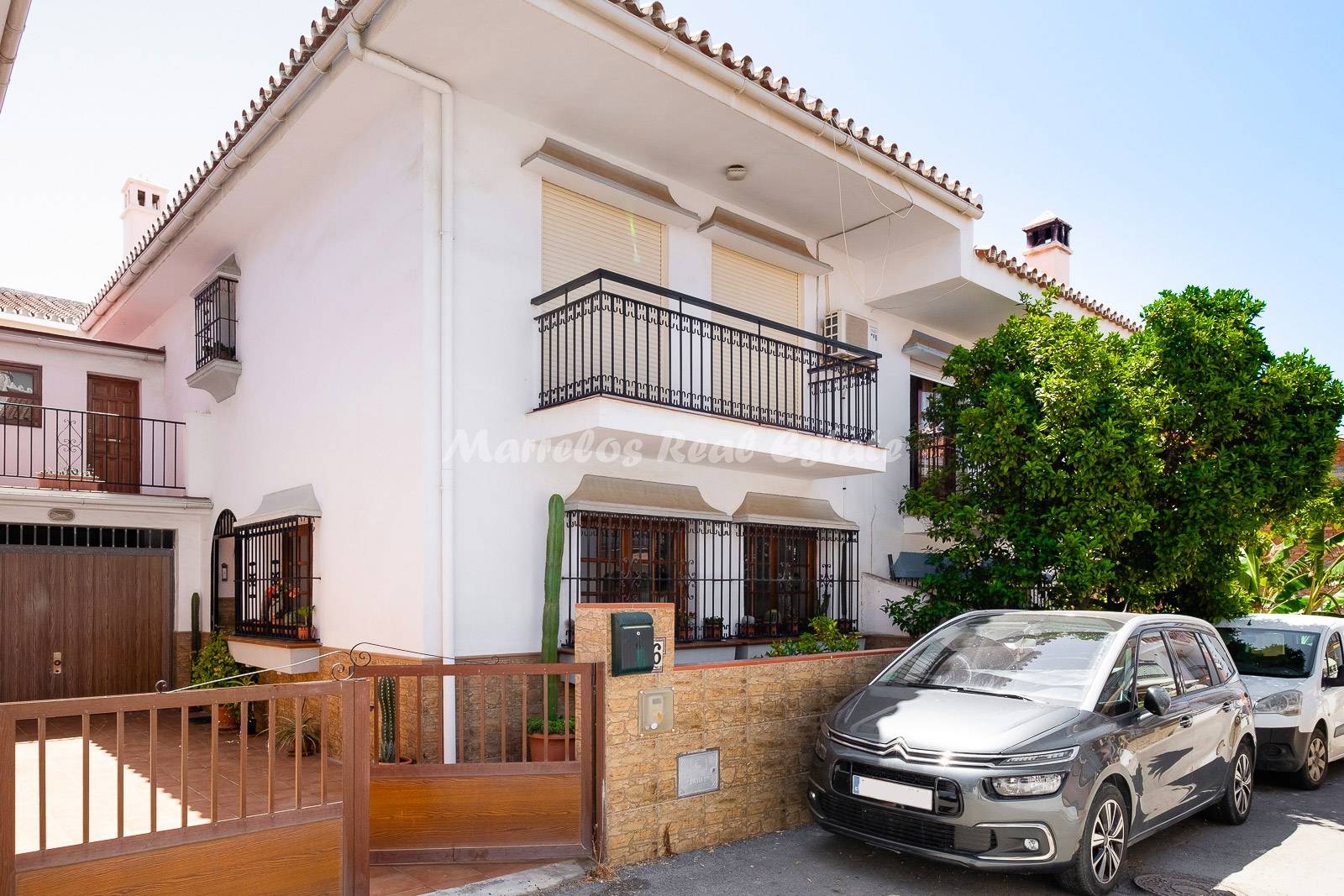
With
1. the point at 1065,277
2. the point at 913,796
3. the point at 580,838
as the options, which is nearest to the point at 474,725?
the point at 580,838

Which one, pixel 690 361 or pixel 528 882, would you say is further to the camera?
pixel 690 361

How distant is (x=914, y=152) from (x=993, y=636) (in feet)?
19.6

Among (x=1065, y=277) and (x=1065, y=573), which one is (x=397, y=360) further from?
(x=1065, y=277)

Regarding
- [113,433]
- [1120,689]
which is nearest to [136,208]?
[113,433]

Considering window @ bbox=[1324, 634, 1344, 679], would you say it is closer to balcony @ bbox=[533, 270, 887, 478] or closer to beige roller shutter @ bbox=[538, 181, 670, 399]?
balcony @ bbox=[533, 270, 887, 478]

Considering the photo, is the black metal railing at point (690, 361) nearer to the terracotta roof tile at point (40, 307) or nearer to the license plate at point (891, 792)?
the license plate at point (891, 792)

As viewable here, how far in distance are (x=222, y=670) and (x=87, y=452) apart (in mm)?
5562

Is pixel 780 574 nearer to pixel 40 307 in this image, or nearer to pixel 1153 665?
pixel 1153 665

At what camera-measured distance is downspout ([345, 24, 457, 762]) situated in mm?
7816

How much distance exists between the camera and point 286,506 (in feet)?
32.6

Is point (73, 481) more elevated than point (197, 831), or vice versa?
point (73, 481)

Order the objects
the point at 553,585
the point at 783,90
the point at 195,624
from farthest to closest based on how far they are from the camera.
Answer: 1. the point at 195,624
2. the point at 783,90
3. the point at 553,585

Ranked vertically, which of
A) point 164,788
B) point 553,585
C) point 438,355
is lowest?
point 164,788

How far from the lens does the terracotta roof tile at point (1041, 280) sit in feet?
39.5
